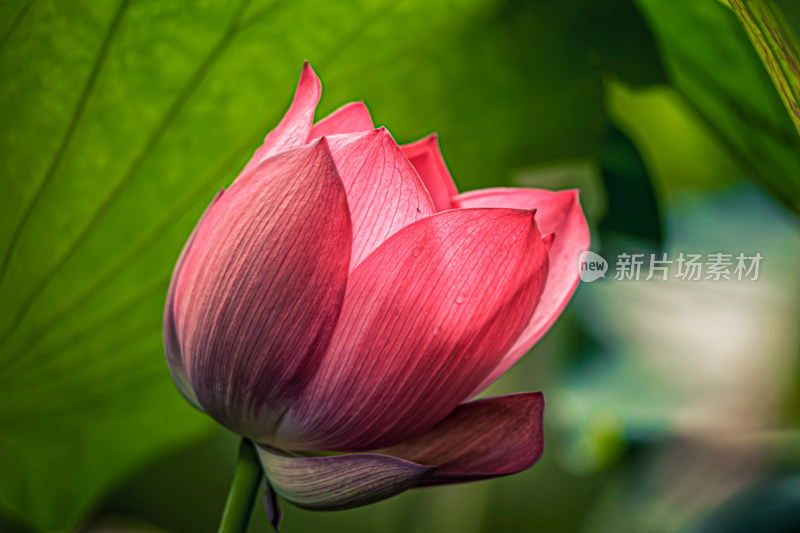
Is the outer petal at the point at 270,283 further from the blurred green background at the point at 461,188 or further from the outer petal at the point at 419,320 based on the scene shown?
the blurred green background at the point at 461,188

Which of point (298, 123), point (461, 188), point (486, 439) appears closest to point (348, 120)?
point (298, 123)

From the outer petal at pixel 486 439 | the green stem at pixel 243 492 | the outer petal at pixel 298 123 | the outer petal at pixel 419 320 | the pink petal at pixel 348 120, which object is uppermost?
the outer petal at pixel 298 123

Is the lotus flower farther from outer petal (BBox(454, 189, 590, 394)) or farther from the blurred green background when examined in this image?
the blurred green background

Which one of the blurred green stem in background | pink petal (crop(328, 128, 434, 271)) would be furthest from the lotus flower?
the blurred green stem in background

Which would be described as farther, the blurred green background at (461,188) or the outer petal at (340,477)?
the blurred green background at (461,188)

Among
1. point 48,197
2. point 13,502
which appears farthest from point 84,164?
point 13,502

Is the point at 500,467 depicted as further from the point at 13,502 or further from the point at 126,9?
the point at 13,502

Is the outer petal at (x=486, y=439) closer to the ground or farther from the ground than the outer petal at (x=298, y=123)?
closer to the ground

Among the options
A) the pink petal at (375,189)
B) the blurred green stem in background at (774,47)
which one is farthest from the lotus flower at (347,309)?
the blurred green stem in background at (774,47)
